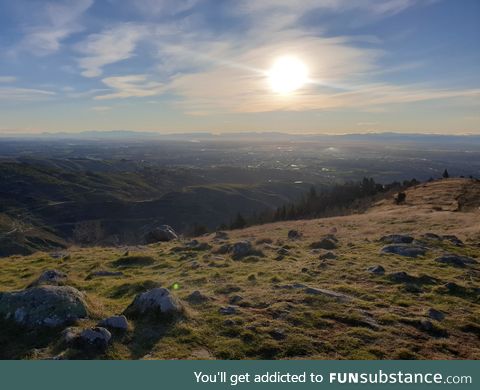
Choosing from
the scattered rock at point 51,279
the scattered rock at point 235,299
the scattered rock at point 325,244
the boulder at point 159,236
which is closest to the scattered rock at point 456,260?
the scattered rock at point 325,244

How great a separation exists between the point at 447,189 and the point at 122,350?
73.3 m

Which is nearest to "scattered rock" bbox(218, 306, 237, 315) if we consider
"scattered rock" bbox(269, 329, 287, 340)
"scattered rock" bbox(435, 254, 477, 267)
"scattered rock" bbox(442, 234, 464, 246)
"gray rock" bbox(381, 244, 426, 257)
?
"scattered rock" bbox(269, 329, 287, 340)

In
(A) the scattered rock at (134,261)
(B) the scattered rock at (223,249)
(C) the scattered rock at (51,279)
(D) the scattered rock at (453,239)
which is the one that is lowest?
(A) the scattered rock at (134,261)

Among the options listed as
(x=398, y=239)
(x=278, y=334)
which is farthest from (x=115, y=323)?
(x=398, y=239)

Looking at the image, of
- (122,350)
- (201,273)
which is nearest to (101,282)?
(201,273)

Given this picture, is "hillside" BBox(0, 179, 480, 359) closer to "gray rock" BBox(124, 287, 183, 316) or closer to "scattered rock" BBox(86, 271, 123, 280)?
"scattered rock" BBox(86, 271, 123, 280)

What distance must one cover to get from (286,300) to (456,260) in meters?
13.6

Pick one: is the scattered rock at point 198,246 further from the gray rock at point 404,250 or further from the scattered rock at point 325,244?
the gray rock at point 404,250

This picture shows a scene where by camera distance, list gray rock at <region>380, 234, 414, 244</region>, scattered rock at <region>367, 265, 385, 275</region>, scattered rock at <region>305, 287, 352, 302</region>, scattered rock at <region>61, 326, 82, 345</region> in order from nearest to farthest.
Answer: scattered rock at <region>61, 326, 82, 345</region> → scattered rock at <region>305, 287, 352, 302</region> → scattered rock at <region>367, 265, 385, 275</region> → gray rock at <region>380, 234, 414, 244</region>

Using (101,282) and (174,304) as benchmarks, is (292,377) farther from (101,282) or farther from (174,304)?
(101,282)

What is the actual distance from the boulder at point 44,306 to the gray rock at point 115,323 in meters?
1.33

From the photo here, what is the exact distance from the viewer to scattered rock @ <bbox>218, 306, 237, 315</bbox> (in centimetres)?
1555

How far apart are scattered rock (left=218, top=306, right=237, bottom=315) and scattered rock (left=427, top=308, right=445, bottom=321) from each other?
26.0 ft

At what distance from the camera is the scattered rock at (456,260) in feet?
78.9
